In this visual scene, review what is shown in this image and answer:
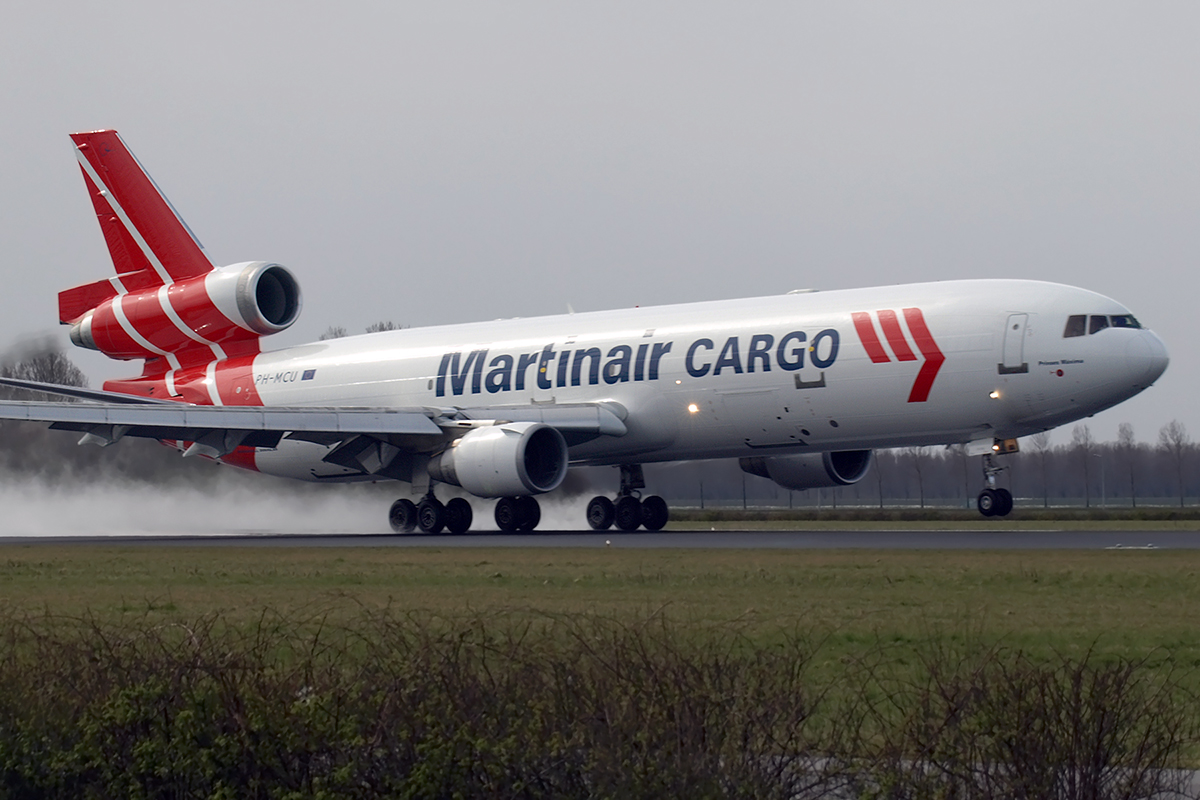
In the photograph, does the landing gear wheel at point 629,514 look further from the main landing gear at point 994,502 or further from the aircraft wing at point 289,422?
the main landing gear at point 994,502

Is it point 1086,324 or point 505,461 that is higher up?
point 1086,324

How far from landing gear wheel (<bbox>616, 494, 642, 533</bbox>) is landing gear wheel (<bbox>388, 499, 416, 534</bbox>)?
4.85m

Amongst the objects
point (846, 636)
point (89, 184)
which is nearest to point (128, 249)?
point (89, 184)

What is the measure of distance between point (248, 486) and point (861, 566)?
77.8ft

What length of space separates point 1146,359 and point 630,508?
39.5ft

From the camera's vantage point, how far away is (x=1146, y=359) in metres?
26.7

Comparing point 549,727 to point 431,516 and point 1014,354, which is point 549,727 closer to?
point 1014,354

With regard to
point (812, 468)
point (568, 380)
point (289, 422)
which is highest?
point (568, 380)

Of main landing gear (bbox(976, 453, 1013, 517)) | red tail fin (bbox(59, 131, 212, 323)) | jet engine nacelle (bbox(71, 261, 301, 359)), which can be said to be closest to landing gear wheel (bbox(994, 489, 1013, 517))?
main landing gear (bbox(976, 453, 1013, 517))

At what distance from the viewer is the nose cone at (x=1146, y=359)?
26.6 metres

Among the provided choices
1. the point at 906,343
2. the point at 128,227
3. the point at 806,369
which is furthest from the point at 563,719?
the point at 128,227

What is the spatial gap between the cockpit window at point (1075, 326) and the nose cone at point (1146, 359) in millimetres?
892

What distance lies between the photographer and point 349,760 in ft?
22.0

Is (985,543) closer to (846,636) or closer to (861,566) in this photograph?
(861,566)
